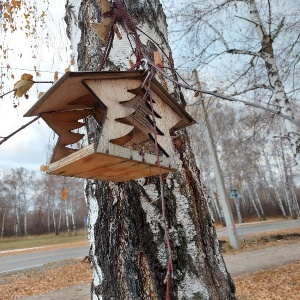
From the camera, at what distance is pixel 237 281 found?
227 inches

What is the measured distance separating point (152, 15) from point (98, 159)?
41.6 inches

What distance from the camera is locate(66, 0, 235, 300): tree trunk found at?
1.20 m

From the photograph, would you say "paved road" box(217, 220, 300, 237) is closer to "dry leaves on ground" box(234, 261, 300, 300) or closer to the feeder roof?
"dry leaves on ground" box(234, 261, 300, 300)

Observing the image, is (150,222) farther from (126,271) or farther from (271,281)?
(271,281)

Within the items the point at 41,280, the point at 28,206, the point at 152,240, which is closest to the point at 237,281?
the point at 41,280

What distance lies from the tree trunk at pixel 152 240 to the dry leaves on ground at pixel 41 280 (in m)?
6.33

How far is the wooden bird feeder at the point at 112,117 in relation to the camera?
88cm

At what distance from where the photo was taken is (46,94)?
908mm

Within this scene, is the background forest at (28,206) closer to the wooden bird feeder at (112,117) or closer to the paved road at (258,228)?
the paved road at (258,228)

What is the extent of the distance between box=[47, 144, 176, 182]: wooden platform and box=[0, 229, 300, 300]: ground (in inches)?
180

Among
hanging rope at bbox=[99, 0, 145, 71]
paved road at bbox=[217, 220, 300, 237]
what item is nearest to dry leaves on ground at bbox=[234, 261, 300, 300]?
hanging rope at bbox=[99, 0, 145, 71]

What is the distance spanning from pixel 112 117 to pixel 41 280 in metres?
8.15

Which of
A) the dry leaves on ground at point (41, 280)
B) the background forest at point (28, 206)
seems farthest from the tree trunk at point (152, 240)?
the background forest at point (28, 206)

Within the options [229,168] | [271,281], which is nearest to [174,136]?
[271,281]
